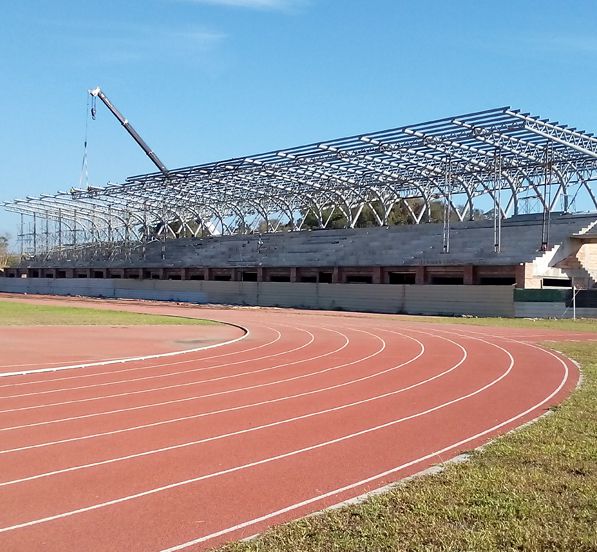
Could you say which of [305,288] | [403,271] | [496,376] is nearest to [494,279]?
[403,271]

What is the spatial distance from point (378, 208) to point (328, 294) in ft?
117

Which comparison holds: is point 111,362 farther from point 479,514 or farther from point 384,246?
point 384,246

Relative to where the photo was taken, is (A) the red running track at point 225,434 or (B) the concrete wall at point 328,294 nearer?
(A) the red running track at point 225,434

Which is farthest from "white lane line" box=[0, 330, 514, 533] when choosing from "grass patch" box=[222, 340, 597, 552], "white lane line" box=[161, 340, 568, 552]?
"grass patch" box=[222, 340, 597, 552]

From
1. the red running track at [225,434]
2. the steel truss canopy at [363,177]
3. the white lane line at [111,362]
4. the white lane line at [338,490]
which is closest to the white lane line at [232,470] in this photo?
the red running track at [225,434]

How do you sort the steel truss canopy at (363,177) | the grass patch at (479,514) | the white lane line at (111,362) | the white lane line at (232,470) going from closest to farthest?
the grass patch at (479,514) → the white lane line at (232,470) → the white lane line at (111,362) → the steel truss canopy at (363,177)

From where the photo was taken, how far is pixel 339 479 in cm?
725

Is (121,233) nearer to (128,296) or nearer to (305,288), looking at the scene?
(128,296)

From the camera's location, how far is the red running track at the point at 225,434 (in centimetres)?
603

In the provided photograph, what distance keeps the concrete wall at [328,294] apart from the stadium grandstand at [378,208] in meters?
2.43

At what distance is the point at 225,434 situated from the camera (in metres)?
9.48

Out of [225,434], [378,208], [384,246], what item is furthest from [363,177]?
[225,434]

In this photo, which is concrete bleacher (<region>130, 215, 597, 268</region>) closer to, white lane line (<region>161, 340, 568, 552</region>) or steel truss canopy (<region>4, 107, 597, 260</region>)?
steel truss canopy (<region>4, 107, 597, 260</region>)

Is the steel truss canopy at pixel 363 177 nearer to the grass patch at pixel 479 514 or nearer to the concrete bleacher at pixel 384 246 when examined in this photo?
the concrete bleacher at pixel 384 246
